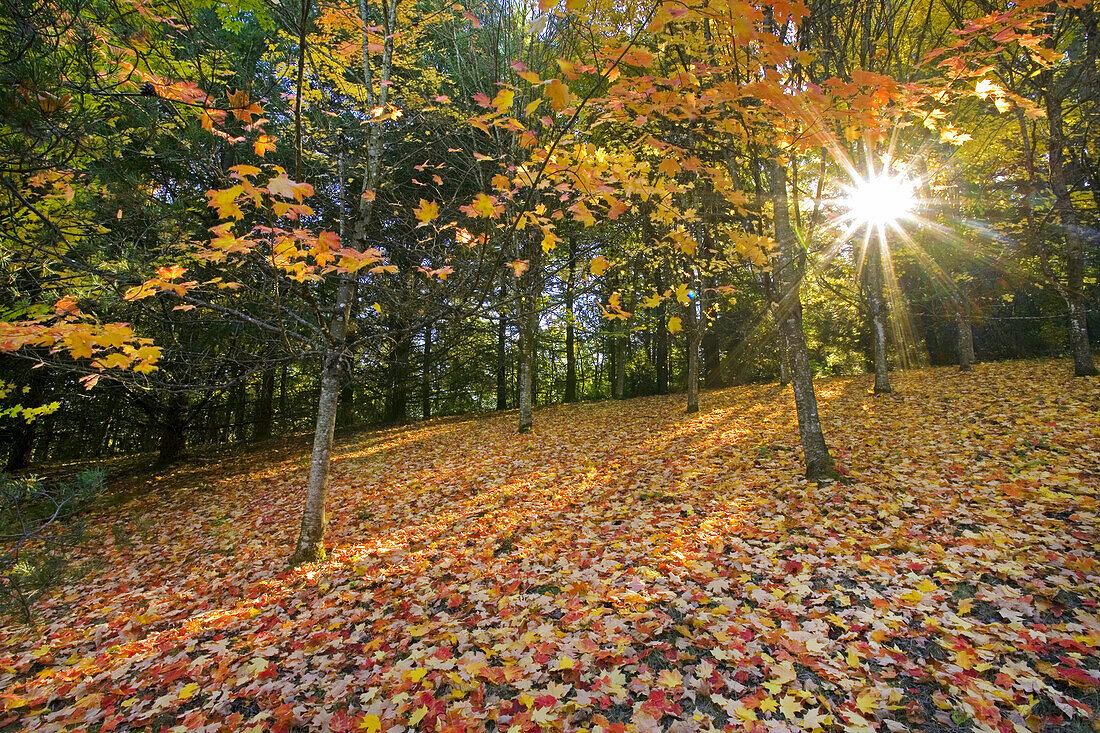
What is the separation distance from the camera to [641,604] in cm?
351

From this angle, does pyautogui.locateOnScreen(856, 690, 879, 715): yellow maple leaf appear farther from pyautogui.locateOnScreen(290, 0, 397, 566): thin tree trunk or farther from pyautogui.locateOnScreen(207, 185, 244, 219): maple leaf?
pyautogui.locateOnScreen(290, 0, 397, 566): thin tree trunk

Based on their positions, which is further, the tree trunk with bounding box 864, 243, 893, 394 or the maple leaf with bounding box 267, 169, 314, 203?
the tree trunk with bounding box 864, 243, 893, 394

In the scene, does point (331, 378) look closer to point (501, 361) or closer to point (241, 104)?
point (241, 104)

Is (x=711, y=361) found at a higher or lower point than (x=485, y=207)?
lower

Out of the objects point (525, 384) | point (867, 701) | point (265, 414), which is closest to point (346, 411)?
point (265, 414)

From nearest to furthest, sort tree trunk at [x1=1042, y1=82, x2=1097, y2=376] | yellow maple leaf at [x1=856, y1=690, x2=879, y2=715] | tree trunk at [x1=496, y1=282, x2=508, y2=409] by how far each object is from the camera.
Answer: yellow maple leaf at [x1=856, y1=690, x2=879, y2=715] < tree trunk at [x1=1042, y1=82, x2=1097, y2=376] < tree trunk at [x1=496, y1=282, x2=508, y2=409]

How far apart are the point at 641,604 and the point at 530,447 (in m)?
5.68

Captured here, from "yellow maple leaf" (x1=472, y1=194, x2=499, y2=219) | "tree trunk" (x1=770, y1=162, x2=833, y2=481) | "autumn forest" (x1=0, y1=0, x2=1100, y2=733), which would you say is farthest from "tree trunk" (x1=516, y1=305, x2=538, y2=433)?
"yellow maple leaf" (x1=472, y1=194, x2=499, y2=219)

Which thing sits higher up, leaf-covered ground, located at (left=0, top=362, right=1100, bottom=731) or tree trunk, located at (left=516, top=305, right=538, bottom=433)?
tree trunk, located at (left=516, top=305, right=538, bottom=433)

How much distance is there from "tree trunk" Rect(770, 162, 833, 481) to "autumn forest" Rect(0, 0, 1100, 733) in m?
0.04

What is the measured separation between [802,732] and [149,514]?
9.63 m

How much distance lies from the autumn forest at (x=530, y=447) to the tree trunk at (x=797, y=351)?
4 centimetres

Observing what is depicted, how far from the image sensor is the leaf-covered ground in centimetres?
265

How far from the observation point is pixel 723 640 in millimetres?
3066
